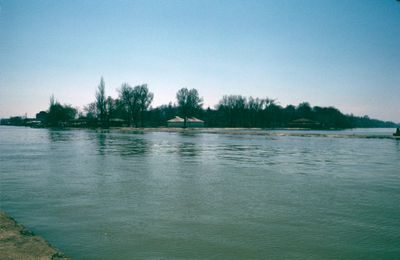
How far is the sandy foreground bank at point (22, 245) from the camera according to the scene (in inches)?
217

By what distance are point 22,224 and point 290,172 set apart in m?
12.7

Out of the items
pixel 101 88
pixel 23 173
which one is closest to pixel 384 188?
pixel 23 173

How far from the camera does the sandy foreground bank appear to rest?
5.50 meters

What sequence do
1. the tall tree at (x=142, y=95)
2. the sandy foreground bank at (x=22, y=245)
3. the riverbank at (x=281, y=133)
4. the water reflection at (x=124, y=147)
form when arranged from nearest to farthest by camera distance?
the sandy foreground bank at (x=22, y=245)
the water reflection at (x=124, y=147)
the riverbank at (x=281, y=133)
the tall tree at (x=142, y=95)

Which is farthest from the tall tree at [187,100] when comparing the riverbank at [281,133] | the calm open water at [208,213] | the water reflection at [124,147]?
the calm open water at [208,213]

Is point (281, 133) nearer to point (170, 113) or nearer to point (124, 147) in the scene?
point (124, 147)

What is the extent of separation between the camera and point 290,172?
16766 millimetres

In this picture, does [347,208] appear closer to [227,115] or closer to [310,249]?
[310,249]

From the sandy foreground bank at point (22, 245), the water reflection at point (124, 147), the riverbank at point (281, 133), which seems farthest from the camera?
the riverbank at point (281, 133)

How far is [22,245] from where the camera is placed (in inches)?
235

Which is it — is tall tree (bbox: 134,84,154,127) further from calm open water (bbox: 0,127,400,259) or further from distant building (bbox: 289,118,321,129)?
calm open water (bbox: 0,127,400,259)

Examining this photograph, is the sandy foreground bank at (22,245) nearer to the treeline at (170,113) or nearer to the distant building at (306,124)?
the treeline at (170,113)

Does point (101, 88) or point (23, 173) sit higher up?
point (101, 88)

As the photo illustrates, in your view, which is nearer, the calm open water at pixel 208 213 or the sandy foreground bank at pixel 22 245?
the sandy foreground bank at pixel 22 245
